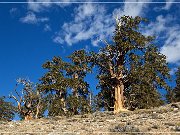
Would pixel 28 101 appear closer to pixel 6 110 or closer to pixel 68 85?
pixel 68 85

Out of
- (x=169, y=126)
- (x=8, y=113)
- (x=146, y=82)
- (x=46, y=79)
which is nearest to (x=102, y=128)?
(x=169, y=126)

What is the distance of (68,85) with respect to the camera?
219 feet

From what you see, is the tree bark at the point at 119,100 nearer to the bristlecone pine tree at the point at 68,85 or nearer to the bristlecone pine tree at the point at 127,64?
the bristlecone pine tree at the point at 127,64

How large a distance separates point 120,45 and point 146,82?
8.42 meters

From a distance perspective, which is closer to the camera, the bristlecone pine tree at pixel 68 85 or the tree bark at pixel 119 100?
the tree bark at pixel 119 100

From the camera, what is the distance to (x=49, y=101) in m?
69.0

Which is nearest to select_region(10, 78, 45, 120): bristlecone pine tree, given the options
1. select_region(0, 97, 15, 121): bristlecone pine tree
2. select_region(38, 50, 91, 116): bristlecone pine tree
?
select_region(38, 50, 91, 116): bristlecone pine tree

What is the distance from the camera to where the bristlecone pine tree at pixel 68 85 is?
6569 centimetres

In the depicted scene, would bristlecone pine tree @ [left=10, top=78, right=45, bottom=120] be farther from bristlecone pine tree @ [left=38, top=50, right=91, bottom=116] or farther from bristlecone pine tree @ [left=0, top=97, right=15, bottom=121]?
bristlecone pine tree @ [left=0, top=97, right=15, bottom=121]

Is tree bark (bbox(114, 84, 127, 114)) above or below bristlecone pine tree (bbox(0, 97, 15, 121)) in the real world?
below

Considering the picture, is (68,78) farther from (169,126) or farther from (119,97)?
(169,126)

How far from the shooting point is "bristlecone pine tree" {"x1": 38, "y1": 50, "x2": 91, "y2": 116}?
65.7 metres

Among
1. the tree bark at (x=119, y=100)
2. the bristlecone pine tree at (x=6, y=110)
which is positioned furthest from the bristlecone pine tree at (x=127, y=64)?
the bristlecone pine tree at (x=6, y=110)

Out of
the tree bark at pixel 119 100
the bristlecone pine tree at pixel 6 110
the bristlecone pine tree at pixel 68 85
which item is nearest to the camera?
the tree bark at pixel 119 100
